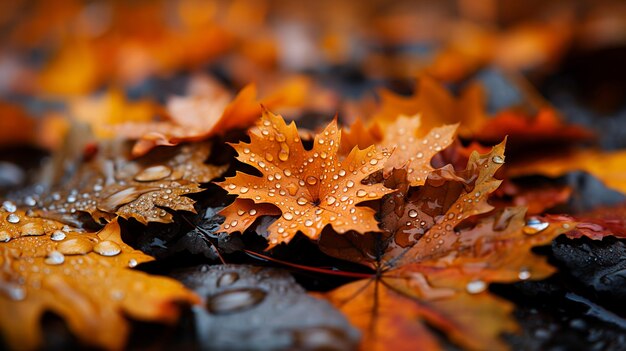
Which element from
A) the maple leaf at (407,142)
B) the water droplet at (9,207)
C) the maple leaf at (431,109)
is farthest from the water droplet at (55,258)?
the maple leaf at (431,109)

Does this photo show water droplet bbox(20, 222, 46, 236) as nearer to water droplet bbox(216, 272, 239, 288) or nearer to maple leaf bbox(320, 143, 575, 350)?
water droplet bbox(216, 272, 239, 288)

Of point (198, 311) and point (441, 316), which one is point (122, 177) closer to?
point (198, 311)

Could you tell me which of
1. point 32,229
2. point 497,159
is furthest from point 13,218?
point 497,159

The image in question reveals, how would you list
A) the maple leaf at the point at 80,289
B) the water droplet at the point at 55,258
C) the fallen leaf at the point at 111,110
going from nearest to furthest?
the maple leaf at the point at 80,289, the water droplet at the point at 55,258, the fallen leaf at the point at 111,110

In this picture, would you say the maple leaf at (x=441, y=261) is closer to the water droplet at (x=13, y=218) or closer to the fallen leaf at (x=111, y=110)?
the water droplet at (x=13, y=218)

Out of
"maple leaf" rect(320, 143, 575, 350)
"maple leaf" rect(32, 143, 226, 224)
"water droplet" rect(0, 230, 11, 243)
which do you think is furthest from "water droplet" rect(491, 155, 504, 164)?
"water droplet" rect(0, 230, 11, 243)

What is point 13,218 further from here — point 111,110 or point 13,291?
point 111,110
